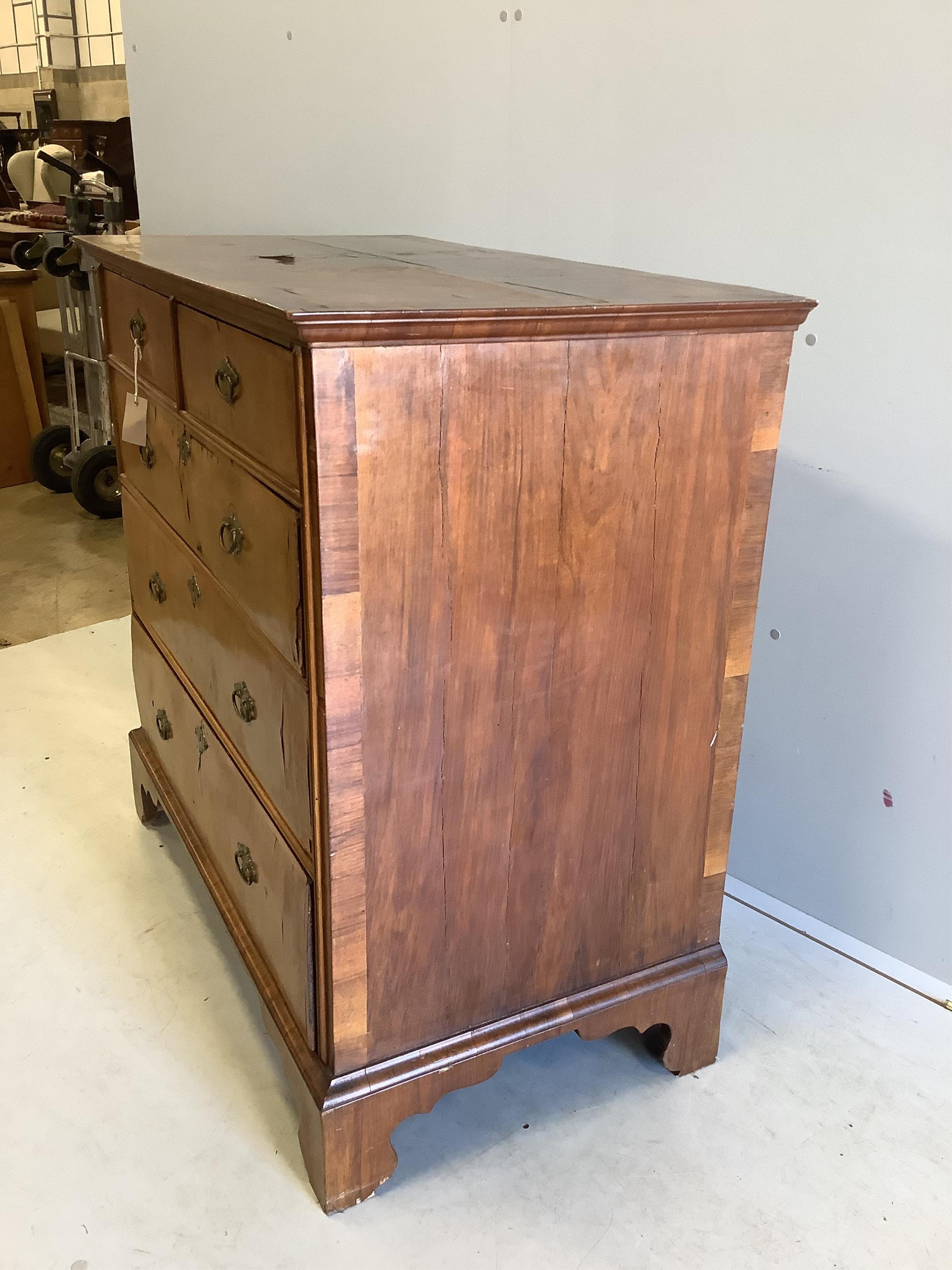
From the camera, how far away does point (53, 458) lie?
4258 millimetres

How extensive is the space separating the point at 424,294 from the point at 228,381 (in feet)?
0.85

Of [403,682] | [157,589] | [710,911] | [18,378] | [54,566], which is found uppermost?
[403,682]

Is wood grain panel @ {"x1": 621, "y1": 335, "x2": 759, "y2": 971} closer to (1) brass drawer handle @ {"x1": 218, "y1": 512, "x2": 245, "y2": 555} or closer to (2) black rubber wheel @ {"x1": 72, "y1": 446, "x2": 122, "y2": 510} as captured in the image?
(1) brass drawer handle @ {"x1": 218, "y1": 512, "x2": 245, "y2": 555}

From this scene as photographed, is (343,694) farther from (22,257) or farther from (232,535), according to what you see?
(22,257)

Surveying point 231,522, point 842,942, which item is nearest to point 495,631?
point 231,522

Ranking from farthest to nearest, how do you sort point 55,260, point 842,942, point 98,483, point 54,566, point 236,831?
point 98,483 → point 54,566 → point 55,260 → point 842,942 → point 236,831

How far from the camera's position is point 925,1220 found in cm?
131

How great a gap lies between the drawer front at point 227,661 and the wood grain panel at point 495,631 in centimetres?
18

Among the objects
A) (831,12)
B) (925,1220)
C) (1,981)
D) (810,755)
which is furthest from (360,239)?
(925,1220)

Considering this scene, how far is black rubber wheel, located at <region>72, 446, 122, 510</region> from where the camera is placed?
3867mm

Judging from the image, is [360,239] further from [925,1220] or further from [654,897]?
[925,1220]

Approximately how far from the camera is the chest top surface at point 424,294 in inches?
38.7

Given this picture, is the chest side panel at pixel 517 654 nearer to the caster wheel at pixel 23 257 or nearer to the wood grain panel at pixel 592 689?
the wood grain panel at pixel 592 689

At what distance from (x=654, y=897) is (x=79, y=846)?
122 cm
